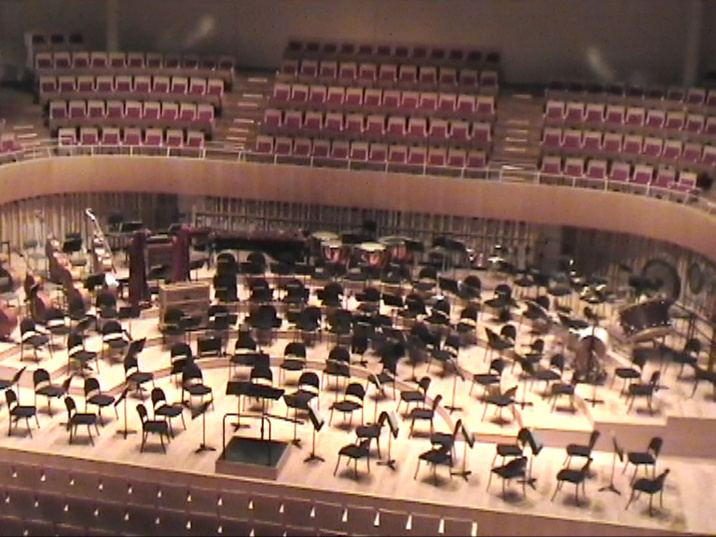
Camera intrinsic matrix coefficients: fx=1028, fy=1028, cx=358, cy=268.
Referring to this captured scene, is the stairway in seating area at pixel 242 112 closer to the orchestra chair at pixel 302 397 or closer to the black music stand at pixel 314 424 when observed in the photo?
the orchestra chair at pixel 302 397

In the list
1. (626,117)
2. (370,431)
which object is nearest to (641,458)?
(370,431)

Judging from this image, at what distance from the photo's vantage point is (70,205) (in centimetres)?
1234

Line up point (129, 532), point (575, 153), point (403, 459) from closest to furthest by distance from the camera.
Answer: point (129, 532), point (403, 459), point (575, 153)

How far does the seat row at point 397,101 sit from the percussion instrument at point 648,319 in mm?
4071

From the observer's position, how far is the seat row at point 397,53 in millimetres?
13539

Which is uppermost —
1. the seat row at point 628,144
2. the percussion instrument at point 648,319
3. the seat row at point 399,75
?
the seat row at point 399,75

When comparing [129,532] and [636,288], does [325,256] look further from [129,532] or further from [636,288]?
[129,532]

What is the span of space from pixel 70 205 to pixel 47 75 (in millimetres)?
1932

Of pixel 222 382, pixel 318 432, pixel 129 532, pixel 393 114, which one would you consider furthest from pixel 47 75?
pixel 129 532

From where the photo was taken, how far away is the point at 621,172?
38.0 ft

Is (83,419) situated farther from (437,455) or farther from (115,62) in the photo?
(115,62)

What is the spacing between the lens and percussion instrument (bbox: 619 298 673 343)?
30.3 ft

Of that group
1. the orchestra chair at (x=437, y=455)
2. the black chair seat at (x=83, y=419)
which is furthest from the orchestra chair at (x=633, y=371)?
the black chair seat at (x=83, y=419)

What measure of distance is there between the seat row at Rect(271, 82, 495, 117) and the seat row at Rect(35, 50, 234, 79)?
1285 mm
